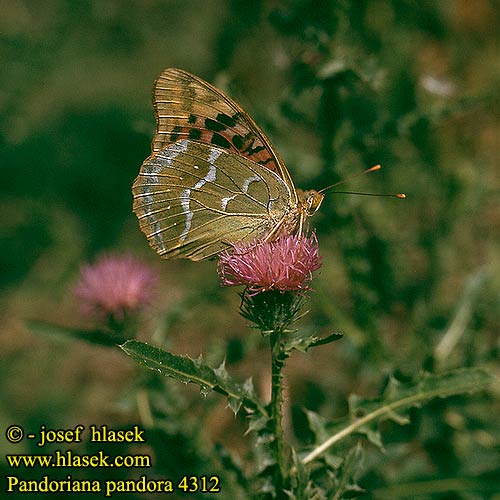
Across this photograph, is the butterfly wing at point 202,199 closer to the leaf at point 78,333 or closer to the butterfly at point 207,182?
the butterfly at point 207,182

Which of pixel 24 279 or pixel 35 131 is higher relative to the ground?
pixel 35 131

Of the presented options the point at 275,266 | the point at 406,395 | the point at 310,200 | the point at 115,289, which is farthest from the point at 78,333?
the point at 406,395

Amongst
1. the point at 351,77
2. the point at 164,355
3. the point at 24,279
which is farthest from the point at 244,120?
the point at 24,279

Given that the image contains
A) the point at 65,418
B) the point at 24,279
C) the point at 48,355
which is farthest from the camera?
the point at 24,279

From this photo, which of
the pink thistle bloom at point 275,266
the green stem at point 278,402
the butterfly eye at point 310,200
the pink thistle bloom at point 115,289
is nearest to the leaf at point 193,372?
the green stem at point 278,402

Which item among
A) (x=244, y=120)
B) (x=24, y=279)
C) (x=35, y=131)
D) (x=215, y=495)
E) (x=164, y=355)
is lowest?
(x=215, y=495)

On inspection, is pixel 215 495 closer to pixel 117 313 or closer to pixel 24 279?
pixel 117 313

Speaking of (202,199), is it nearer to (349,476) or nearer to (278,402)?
(278,402)
